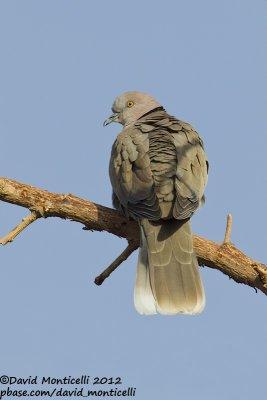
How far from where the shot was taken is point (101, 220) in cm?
567

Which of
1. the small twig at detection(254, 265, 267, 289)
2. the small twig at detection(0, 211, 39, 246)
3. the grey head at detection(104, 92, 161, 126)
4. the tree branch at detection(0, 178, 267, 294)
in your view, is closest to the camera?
the small twig at detection(0, 211, 39, 246)

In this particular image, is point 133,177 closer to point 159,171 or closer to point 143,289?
point 159,171

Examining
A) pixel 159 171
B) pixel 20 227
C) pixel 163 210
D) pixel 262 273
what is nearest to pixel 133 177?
pixel 159 171

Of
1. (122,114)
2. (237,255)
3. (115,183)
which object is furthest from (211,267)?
(122,114)

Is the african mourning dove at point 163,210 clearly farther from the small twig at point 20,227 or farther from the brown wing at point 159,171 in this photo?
the small twig at point 20,227

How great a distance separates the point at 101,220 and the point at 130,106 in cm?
→ 254

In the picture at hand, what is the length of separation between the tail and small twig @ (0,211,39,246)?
0.91 m

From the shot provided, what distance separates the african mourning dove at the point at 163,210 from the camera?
5.57m

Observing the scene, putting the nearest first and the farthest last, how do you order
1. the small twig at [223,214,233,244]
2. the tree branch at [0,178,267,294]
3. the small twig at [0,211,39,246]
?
the small twig at [0,211,39,246] → the tree branch at [0,178,267,294] → the small twig at [223,214,233,244]

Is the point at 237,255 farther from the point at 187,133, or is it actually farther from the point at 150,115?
the point at 150,115

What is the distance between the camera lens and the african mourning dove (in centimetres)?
557

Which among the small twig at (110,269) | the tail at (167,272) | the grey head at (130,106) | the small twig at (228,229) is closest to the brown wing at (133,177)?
the tail at (167,272)

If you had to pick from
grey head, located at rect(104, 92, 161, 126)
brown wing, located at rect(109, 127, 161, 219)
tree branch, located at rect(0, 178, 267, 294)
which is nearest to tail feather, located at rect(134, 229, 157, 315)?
tree branch, located at rect(0, 178, 267, 294)

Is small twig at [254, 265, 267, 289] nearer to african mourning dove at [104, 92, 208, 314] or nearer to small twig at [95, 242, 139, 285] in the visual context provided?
african mourning dove at [104, 92, 208, 314]
